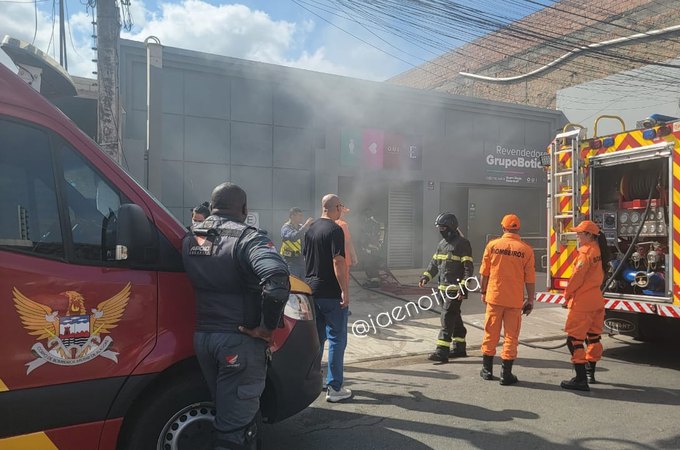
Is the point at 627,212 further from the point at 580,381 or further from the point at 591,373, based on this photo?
the point at 580,381

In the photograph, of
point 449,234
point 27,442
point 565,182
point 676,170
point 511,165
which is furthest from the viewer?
point 511,165

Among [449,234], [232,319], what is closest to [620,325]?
[449,234]

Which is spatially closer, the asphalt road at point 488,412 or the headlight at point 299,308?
the headlight at point 299,308

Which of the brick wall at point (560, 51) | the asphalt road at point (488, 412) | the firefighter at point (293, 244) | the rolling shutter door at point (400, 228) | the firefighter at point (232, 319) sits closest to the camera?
the firefighter at point (232, 319)

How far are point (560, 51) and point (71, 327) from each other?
21508mm

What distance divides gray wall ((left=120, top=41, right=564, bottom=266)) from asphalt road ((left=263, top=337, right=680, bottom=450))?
5775 millimetres

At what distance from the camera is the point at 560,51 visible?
65.3ft

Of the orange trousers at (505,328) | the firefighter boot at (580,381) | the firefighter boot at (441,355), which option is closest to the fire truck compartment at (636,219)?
the firefighter boot at (580,381)

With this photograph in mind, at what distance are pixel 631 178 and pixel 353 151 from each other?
625 centimetres

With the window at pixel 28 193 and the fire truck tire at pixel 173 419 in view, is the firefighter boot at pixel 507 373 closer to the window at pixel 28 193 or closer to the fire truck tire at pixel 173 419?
the fire truck tire at pixel 173 419

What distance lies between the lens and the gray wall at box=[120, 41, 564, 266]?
9.47 metres

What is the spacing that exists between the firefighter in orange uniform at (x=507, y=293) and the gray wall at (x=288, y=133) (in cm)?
627

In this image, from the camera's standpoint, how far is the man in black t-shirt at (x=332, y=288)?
409cm

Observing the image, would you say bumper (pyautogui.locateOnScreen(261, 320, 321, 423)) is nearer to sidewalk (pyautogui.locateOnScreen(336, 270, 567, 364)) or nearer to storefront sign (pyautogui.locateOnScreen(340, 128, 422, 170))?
sidewalk (pyautogui.locateOnScreen(336, 270, 567, 364))
